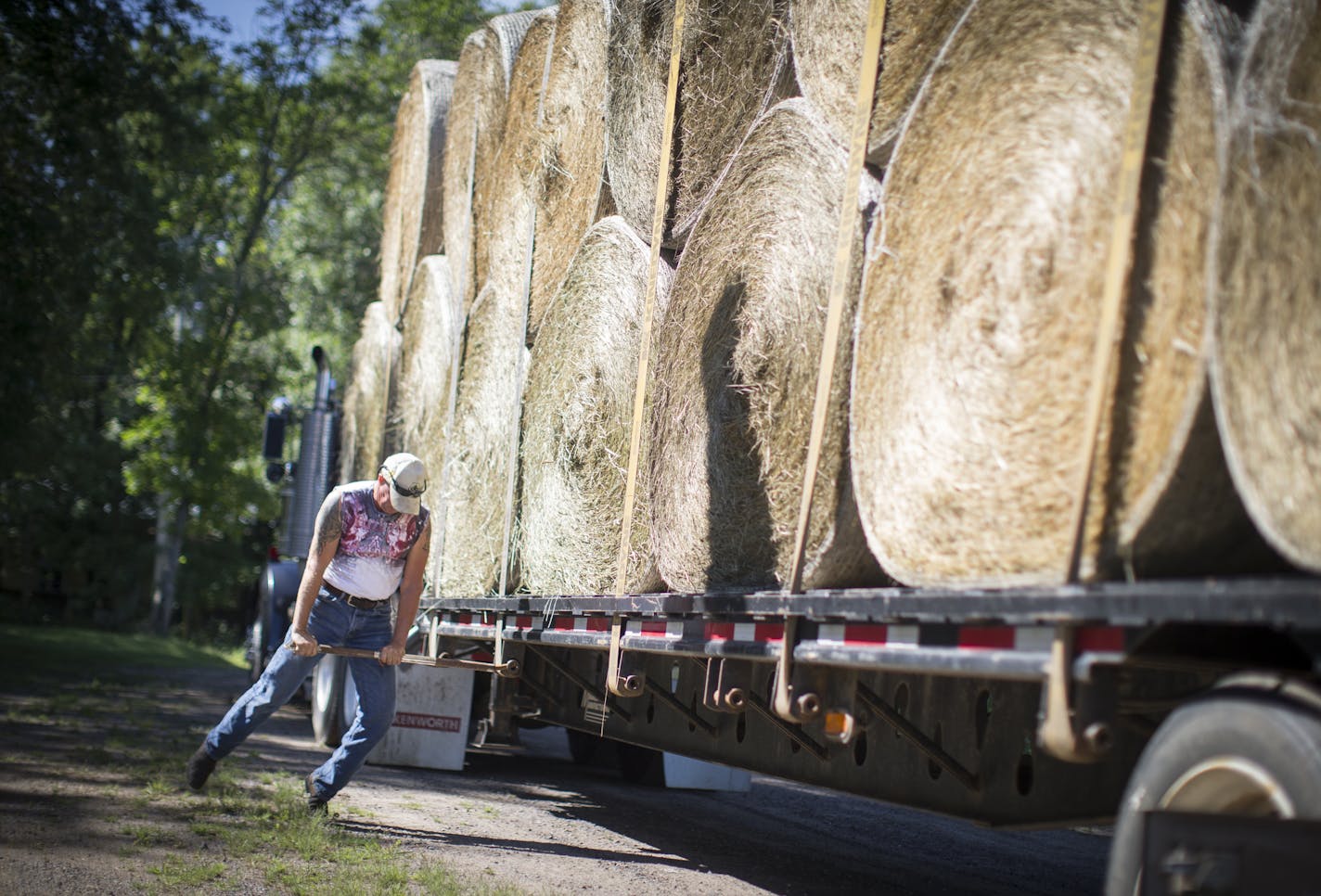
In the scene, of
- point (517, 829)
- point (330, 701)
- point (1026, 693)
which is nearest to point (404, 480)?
point (517, 829)

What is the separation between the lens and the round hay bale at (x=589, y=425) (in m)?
6.03

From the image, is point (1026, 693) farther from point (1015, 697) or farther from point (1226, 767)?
point (1226, 767)

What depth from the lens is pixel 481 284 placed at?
841 cm

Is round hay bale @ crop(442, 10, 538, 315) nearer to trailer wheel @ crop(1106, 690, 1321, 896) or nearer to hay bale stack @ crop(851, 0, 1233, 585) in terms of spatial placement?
hay bale stack @ crop(851, 0, 1233, 585)

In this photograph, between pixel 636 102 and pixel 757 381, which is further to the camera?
pixel 636 102

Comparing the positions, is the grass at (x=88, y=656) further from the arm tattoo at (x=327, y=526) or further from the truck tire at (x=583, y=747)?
the arm tattoo at (x=327, y=526)

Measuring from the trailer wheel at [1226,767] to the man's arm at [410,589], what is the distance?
460 cm

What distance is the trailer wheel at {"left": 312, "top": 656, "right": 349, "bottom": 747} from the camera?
9906 mm

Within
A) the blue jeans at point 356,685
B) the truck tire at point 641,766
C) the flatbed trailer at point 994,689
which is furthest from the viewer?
the truck tire at point 641,766

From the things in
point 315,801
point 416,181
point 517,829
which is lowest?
point 517,829

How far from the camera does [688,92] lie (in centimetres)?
568

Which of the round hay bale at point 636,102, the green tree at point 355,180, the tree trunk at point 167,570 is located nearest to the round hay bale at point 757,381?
the round hay bale at point 636,102

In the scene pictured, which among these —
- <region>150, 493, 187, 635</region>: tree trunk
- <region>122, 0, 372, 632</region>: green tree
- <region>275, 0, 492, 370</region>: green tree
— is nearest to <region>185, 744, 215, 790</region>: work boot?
<region>122, 0, 372, 632</region>: green tree

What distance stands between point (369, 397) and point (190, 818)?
5847 millimetres
